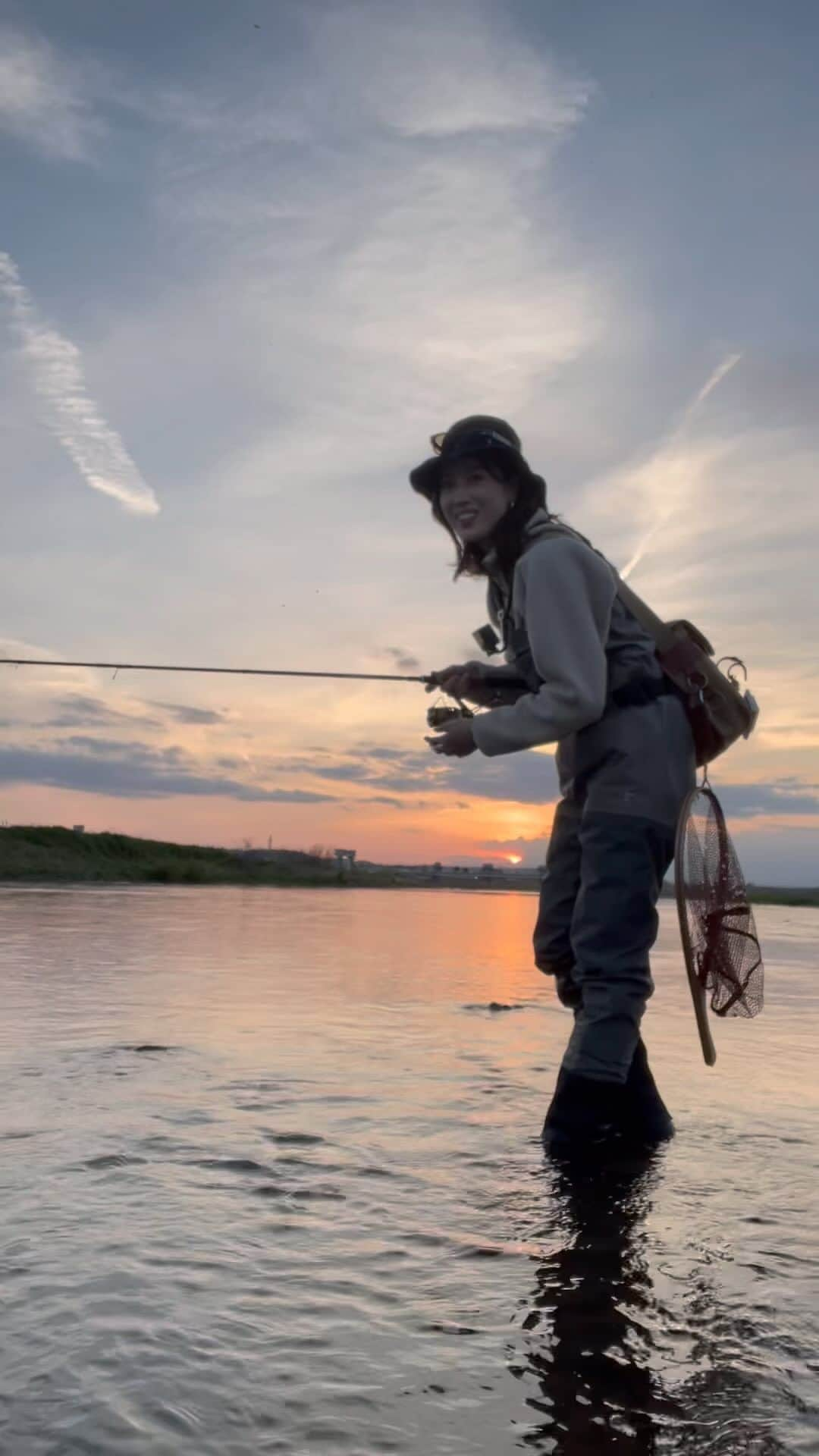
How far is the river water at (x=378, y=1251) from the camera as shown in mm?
1857

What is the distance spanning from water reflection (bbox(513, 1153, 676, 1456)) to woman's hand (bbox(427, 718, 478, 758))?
1.26 m

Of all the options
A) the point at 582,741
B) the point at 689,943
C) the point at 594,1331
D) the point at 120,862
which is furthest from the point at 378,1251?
the point at 120,862

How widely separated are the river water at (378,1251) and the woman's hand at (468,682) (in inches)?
53.8

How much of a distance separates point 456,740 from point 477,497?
82 cm

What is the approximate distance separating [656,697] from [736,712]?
10.8 inches

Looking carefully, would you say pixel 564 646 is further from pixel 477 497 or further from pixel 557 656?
pixel 477 497

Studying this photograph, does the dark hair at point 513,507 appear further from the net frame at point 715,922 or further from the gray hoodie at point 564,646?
the net frame at point 715,922

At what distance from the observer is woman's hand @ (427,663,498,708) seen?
13.1 feet

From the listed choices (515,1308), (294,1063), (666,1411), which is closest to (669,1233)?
(515,1308)

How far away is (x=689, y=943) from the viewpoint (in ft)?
12.0

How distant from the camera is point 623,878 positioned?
3.66 m

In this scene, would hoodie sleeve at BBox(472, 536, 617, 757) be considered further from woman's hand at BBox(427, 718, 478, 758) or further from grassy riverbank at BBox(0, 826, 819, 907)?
grassy riverbank at BBox(0, 826, 819, 907)

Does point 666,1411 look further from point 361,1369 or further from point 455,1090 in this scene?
point 455,1090

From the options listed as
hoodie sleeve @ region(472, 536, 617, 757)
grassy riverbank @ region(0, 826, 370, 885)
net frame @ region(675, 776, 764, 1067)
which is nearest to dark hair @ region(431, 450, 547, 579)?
hoodie sleeve @ region(472, 536, 617, 757)
